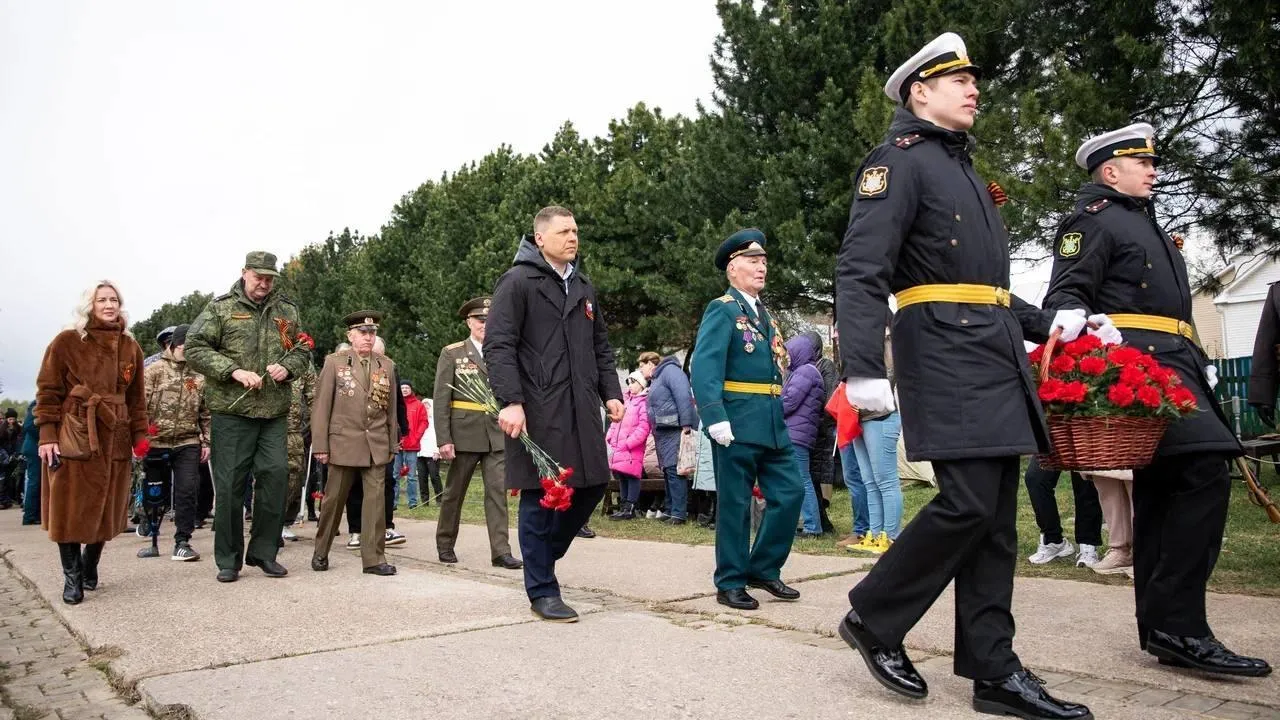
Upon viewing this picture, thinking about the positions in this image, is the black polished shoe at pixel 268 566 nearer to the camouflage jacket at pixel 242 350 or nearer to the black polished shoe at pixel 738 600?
the camouflage jacket at pixel 242 350

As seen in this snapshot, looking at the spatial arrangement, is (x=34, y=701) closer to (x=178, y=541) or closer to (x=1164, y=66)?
(x=178, y=541)

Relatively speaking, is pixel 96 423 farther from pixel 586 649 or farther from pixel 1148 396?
pixel 1148 396

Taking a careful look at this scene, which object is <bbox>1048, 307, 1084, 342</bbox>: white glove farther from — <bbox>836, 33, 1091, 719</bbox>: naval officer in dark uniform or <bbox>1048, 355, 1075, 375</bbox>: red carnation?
<bbox>836, 33, 1091, 719</bbox>: naval officer in dark uniform

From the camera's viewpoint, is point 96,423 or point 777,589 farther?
point 96,423

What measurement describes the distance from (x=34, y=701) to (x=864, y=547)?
236 inches

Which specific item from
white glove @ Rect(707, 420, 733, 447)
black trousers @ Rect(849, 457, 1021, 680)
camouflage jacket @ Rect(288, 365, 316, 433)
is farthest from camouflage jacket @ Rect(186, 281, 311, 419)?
black trousers @ Rect(849, 457, 1021, 680)

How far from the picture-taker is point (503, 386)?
5508mm

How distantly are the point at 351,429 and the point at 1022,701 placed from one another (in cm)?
632

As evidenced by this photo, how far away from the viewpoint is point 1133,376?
391 centimetres

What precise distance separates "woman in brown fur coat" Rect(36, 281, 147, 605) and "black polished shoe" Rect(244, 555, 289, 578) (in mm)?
935

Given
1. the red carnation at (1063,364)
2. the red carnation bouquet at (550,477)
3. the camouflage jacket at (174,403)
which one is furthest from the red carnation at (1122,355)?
the camouflage jacket at (174,403)

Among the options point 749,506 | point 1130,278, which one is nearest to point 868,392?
point 1130,278

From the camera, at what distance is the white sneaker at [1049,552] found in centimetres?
757

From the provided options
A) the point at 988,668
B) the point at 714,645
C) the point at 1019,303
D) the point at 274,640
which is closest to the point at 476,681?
the point at 714,645
